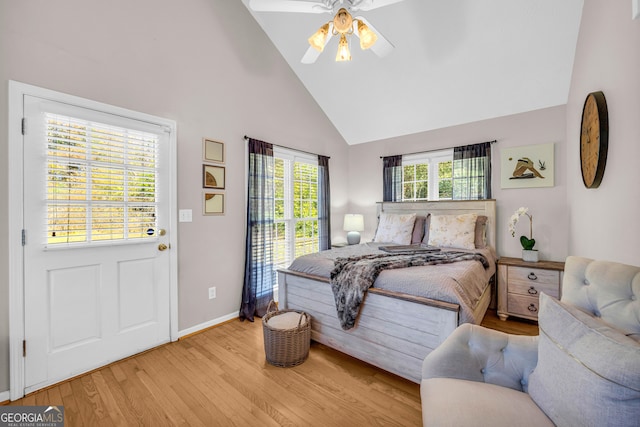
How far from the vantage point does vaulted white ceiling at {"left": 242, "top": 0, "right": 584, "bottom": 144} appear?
2441 mm

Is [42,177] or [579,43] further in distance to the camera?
[579,43]

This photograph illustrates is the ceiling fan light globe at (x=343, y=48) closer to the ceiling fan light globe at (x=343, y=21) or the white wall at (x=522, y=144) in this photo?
the ceiling fan light globe at (x=343, y=21)

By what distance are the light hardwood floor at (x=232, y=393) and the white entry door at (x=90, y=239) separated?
24cm

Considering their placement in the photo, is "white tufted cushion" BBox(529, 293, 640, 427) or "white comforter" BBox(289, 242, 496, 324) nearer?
"white tufted cushion" BBox(529, 293, 640, 427)

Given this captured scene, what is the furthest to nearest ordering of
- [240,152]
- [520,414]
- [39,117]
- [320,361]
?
[240,152]
[320,361]
[39,117]
[520,414]

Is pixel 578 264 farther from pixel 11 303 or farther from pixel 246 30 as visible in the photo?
pixel 246 30

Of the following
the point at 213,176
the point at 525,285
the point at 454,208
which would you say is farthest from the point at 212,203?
the point at 525,285

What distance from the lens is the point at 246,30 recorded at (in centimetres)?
308

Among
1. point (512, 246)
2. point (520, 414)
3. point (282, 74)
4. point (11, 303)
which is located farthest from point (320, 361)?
point (282, 74)

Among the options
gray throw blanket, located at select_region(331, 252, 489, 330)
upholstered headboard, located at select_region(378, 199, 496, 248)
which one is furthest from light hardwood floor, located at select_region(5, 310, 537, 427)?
upholstered headboard, located at select_region(378, 199, 496, 248)

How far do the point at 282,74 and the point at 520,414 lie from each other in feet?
12.4

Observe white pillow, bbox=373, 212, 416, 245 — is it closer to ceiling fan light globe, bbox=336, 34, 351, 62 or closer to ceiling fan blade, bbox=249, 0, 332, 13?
ceiling fan light globe, bbox=336, 34, 351, 62

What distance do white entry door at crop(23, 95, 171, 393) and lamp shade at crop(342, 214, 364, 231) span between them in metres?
2.50

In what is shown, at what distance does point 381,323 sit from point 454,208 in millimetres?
2217
